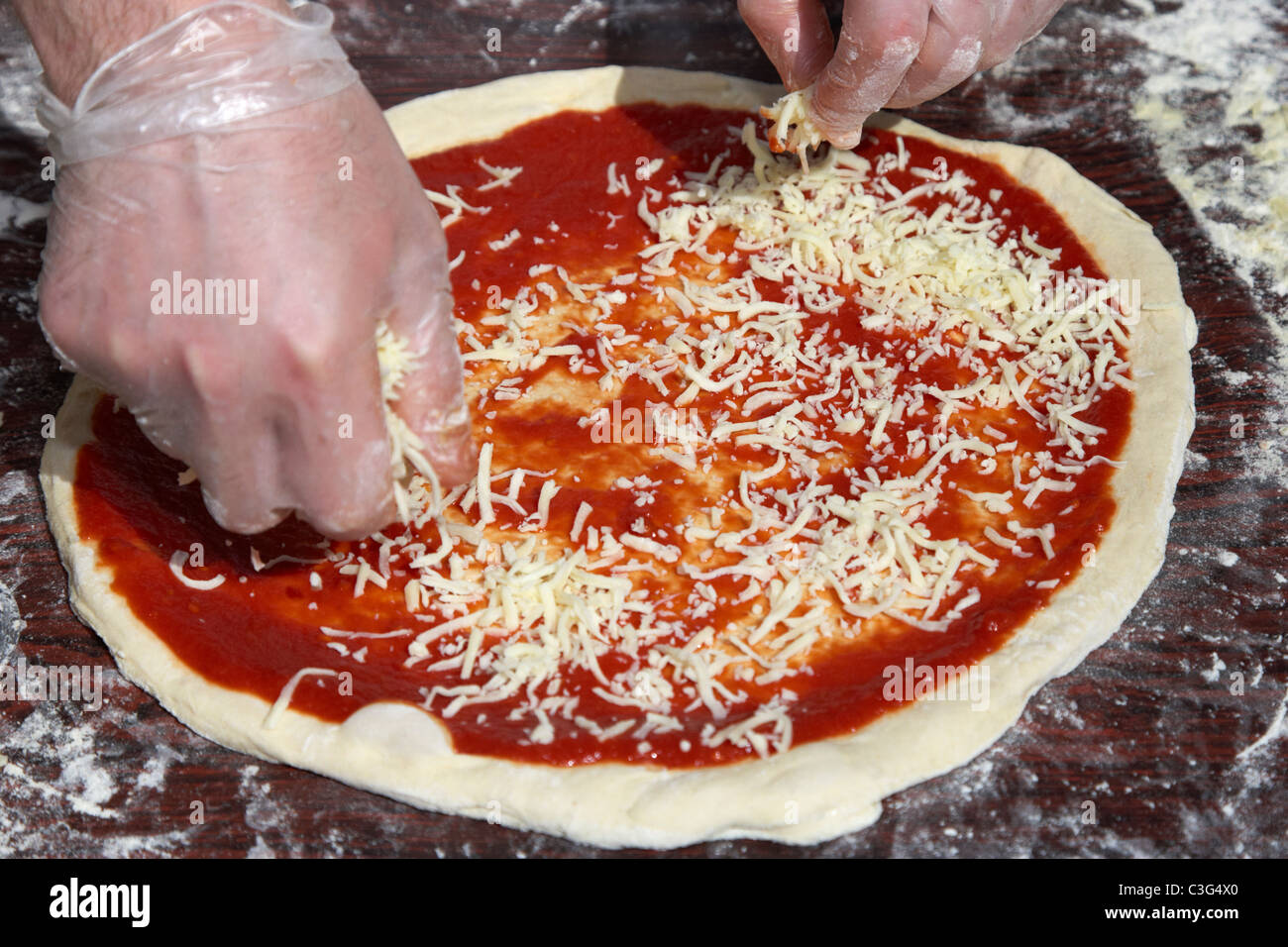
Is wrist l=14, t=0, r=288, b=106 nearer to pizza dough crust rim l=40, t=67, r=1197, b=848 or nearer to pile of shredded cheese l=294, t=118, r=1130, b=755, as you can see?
pile of shredded cheese l=294, t=118, r=1130, b=755

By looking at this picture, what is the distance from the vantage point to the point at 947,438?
9.77 ft

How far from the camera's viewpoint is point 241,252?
82.9 inches

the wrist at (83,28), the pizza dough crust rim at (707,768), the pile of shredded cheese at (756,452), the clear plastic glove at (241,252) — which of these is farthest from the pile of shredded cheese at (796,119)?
the wrist at (83,28)

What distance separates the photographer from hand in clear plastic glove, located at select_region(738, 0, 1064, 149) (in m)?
2.93

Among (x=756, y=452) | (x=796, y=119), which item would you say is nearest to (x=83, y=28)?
(x=756, y=452)

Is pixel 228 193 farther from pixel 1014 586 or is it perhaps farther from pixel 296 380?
pixel 1014 586

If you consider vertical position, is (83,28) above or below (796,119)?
above

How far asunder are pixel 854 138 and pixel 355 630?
6.13ft

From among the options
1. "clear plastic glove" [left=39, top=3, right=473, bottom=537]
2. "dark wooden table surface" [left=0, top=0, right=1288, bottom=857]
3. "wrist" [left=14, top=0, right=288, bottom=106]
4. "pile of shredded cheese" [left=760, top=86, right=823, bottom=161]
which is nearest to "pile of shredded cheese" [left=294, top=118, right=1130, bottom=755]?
"pile of shredded cheese" [left=760, top=86, right=823, bottom=161]

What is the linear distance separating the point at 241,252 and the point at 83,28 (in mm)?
602

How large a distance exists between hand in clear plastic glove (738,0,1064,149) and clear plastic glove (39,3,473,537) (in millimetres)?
1300

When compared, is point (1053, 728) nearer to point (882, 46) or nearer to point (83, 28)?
point (882, 46)

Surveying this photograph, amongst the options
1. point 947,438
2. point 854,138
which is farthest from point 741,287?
point 947,438

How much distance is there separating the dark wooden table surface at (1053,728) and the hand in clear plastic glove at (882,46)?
0.92m
